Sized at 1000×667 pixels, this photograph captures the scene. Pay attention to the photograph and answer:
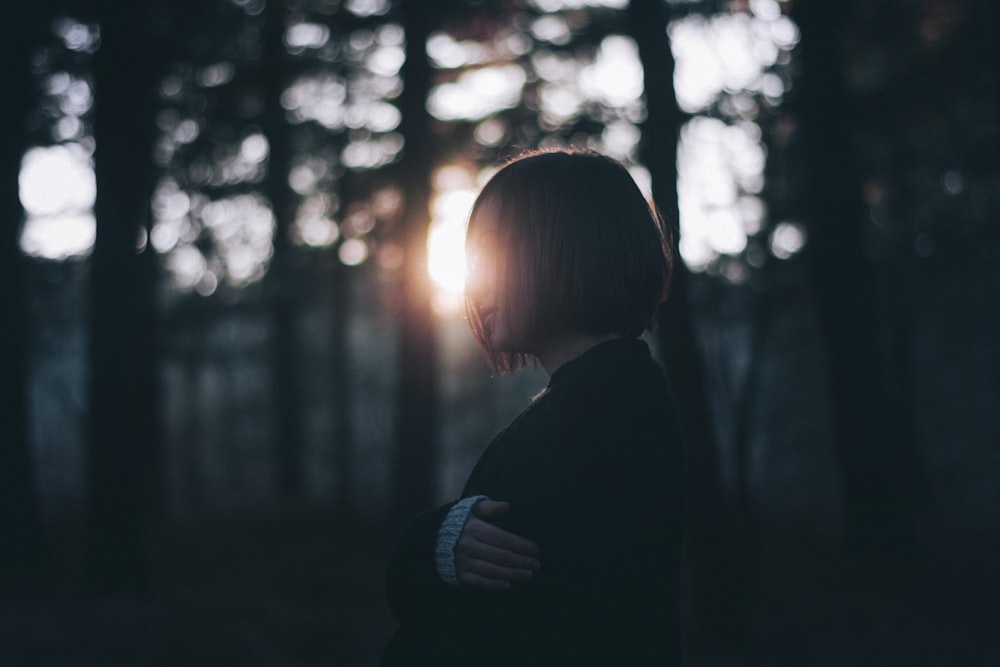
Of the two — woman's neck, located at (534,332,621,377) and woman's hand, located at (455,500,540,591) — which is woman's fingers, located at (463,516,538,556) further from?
woman's neck, located at (534,332,621,377)

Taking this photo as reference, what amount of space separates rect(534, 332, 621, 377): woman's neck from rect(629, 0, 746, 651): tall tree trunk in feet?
15.6

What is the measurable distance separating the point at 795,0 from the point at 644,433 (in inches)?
385

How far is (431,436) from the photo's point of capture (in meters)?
11.7

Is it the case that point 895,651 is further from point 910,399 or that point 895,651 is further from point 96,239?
point 96,239

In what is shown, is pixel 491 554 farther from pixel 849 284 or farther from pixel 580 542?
pixel 849 284

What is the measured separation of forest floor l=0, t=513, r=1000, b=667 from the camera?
21.9 feet

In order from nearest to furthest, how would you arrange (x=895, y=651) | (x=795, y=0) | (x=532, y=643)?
(x=532, y=643), (x=895, y=651), (x=795, y=0)

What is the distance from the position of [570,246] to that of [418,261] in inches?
381

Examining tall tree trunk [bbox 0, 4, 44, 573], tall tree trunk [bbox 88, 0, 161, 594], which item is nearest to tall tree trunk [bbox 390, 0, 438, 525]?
tall tree trunk [bbox 88, 0, 161, 594]

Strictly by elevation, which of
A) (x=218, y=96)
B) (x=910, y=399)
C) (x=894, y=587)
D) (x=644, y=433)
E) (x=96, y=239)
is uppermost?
(x=218, y=96)

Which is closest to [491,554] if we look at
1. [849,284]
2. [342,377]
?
[849,284]

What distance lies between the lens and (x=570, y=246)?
1.68 meters

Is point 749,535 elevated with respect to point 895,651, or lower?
elevated

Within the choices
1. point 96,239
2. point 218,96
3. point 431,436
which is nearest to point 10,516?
point 96,239
